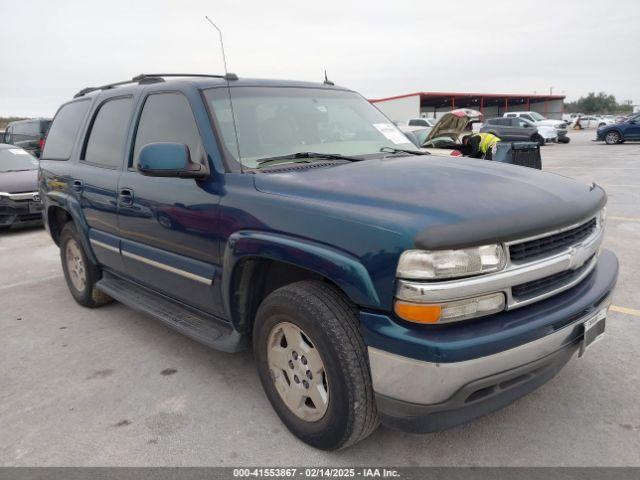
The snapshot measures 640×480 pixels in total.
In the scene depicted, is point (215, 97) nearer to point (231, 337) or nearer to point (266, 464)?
point (231, 337)

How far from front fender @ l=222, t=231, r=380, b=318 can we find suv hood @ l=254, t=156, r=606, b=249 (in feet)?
0.56

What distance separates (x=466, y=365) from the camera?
1.97 meters

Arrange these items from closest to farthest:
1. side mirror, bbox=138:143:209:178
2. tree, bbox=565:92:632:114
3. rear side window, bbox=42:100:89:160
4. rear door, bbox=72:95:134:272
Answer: side mirror, bbox=138:143:209:178
rear door, bbox=72:95:134:272
rear side window, bbox=42:100:89:160
tree, bbox=565:92:632:114

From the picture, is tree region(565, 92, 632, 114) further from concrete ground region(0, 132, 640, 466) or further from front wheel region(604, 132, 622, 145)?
concrete ground region(0, 132, 640, 466)

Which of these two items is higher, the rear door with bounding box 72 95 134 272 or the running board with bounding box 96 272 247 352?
the rear door with bounding box 72 95 134 272

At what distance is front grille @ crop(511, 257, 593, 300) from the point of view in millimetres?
2188

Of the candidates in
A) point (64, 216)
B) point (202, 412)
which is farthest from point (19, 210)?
point (202, 412)

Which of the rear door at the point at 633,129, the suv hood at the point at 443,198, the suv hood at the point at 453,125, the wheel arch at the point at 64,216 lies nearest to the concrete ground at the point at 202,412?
the wheel arch at the point at 64,216

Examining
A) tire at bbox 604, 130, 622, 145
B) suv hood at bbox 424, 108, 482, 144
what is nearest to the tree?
tire at bbox 604, 130, 622, 145

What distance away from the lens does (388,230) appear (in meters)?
2.05

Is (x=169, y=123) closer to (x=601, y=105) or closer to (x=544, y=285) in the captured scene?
(x=544, y=285)

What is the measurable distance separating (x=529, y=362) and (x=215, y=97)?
2296 millimetres

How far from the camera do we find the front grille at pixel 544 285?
2.19 m

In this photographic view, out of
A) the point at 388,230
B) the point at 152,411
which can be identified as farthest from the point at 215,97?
the point at 152,411
